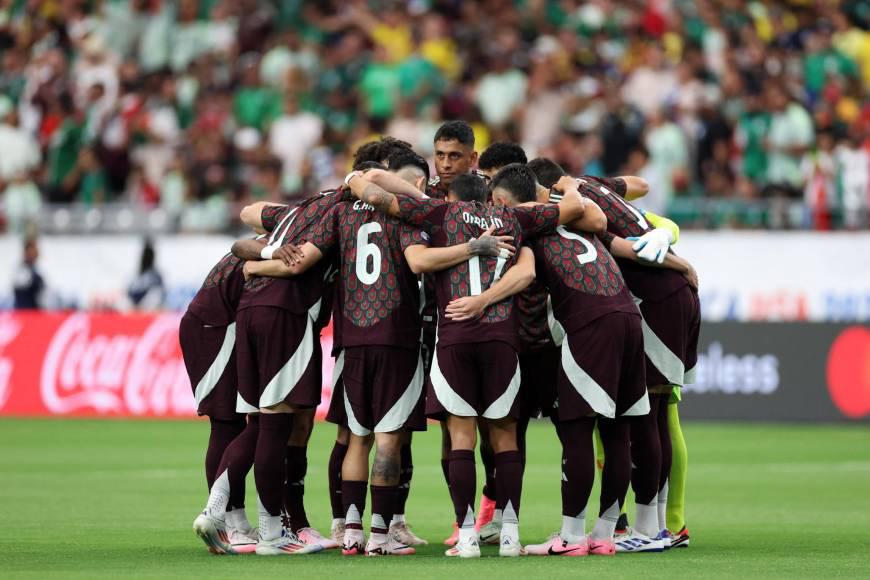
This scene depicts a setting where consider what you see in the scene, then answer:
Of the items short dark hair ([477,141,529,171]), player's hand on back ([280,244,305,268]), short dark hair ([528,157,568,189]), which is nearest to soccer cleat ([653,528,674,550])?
short dark hair ([528,157,568,189])

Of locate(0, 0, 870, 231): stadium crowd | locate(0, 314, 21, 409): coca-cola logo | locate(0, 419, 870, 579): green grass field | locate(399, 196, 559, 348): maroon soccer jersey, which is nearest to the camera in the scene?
locate(0, 419, 870, 579): green grass field

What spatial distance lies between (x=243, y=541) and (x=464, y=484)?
163 centimetres

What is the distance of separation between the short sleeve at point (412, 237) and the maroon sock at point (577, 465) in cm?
142

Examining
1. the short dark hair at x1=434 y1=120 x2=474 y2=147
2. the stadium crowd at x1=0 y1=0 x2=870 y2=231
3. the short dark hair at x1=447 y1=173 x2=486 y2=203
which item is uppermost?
the stadium crowd at x1=0 y1=0 x2=870 y2=231

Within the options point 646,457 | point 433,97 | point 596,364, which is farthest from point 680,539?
point 433,97

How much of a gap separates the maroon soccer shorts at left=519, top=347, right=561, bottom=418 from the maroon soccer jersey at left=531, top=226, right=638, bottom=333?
489 millimetres

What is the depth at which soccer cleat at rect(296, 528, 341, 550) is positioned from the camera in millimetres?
10180

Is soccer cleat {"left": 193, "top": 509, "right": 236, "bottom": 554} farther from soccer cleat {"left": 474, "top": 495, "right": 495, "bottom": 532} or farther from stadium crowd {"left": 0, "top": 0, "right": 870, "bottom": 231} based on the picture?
stadium crowd {"left": 0, "top": 0, "right": 870, "bottom": 231}

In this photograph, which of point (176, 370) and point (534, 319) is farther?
point (176, 370)

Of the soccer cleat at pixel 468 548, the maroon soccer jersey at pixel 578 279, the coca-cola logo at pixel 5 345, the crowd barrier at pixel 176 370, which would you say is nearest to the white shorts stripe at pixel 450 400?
the soccer cleat at pixel 468 548

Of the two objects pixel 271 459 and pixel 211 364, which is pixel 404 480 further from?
pixel 211 364

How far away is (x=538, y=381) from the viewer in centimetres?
1051

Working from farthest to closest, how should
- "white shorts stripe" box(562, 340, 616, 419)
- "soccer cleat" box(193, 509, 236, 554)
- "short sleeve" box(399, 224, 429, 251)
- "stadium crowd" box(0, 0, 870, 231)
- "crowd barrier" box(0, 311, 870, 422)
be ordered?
"stadium crowd" box(0, 0, 870, 231)
"crowd barrier" box(0, 311, 870, 422)
"short sleeve" box(399, 224, 429, 251)
"white shorts stripe" box(562, 340, 616, 419)
"soccer cleat" box(193, 509, 236, 554)

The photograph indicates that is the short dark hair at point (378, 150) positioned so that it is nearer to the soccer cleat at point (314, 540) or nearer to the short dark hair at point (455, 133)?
the short dark hair at point (455, 133)
